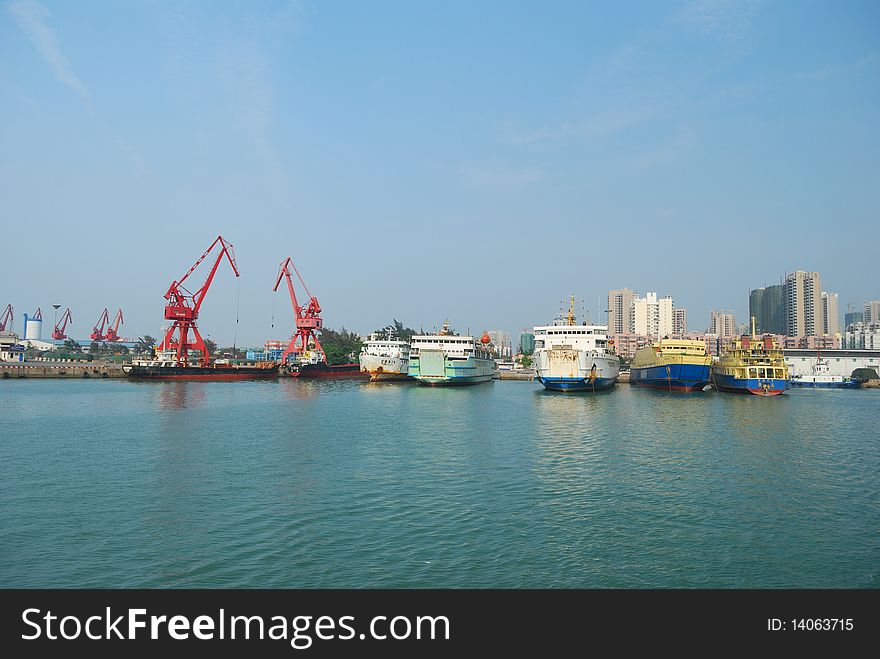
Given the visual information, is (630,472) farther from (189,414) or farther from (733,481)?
(189,414)

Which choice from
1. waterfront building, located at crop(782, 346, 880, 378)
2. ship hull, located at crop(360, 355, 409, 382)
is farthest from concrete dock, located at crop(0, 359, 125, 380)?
waterfront building, located at crop(782, 346, 880, 378)

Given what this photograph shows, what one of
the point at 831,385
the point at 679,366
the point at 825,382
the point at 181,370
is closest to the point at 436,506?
the point at 679,366

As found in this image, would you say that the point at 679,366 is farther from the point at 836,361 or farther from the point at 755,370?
the point at 836,361

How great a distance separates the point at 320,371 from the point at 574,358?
59.3m

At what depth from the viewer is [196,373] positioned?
92.9 metres

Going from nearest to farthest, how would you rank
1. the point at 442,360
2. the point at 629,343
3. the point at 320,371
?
the point at 442,360 < the point at 320,371 < the point at 629,343

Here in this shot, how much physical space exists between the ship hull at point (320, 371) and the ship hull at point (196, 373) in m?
4.63

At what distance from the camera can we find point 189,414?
4294cm

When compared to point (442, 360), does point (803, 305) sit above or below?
above

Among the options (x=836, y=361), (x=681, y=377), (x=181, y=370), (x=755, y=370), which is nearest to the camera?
(x=755, y=370)

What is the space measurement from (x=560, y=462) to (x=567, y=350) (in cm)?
3935

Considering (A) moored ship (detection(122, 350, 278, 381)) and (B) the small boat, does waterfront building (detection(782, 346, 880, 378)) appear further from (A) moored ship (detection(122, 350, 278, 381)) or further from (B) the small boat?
(A) moored ship (detection(122, 350, 278, 381))

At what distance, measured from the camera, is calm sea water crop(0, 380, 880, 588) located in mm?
12102
